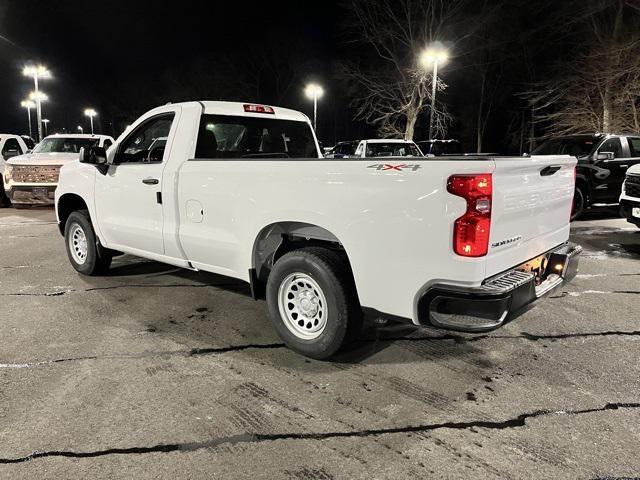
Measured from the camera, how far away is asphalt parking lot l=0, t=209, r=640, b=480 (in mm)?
2773

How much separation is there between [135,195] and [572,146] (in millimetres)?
10453

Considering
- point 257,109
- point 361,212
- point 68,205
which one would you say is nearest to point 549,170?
point 361,212

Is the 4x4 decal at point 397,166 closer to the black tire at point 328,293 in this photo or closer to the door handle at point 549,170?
the black tire at point 328,293

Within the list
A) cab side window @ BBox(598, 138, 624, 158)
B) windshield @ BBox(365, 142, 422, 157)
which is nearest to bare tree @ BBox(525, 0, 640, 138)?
cab side window @ BBox(598, 138, 624, 158)

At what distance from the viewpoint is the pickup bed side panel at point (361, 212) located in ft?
10.2

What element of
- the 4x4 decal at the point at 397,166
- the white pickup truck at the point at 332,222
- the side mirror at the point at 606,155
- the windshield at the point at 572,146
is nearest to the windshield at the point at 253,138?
the white pickup truck at the point at 332,222

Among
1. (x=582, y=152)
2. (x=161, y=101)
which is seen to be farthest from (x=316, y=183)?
(x=161, y=101)

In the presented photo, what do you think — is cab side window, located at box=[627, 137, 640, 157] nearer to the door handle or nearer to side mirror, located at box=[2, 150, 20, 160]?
the door handle

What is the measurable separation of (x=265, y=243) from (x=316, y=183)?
993 mm

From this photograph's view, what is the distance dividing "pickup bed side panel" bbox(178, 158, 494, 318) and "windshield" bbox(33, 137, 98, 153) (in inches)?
445

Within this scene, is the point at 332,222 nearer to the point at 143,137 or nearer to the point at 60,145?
the point at 143,137

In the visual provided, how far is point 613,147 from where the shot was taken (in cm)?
1172

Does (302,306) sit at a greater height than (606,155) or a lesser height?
lesser

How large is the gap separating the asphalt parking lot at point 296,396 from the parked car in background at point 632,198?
3.70 m
